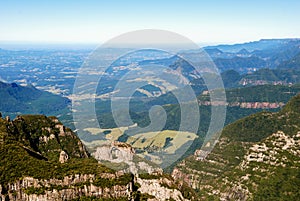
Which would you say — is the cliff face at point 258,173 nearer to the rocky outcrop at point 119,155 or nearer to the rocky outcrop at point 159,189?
the rocky outcrop at point 119,155

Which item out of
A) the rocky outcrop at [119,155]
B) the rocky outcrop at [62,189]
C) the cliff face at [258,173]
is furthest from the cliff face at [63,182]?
the cliff face at [258,173]

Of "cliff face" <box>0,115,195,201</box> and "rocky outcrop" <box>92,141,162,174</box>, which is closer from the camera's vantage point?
"cliff face" <box>0,115,195,201</box>

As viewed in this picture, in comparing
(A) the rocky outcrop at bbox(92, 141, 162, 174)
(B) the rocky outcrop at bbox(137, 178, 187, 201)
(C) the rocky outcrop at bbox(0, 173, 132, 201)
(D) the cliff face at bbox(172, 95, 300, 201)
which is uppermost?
(C) the rocky outcrop at bbox(0, 173, 132, 201)

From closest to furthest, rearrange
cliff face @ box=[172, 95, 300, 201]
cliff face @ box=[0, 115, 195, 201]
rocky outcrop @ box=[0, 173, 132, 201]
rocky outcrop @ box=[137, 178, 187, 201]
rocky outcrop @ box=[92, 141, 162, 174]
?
rocky outcrop @ box=[0, 173, 132, 201] → cliff face @ box=[0, 115, 195, 201] → rocky outcrop @ box=[137, 178, 187, 201] → rocky outcrop @ box=[92, 141, 162, 174] → cliff face @ box=[172, 95, 300, 201]

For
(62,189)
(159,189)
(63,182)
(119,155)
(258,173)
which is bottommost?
(258,173)

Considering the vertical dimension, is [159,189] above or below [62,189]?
below

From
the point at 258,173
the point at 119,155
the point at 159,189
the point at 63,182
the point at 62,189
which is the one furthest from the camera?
the point at 258,173

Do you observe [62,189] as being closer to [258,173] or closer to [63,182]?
[63,182]

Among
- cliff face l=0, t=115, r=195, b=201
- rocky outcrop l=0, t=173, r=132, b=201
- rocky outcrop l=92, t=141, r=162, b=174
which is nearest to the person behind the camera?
rocky outcrop l=0, t=173, r=132, b=201

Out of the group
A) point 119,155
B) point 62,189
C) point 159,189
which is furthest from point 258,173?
point 62,189

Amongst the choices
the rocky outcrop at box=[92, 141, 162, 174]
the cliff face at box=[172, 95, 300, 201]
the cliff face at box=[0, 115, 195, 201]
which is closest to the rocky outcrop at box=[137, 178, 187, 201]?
the cliff face at box=[0, 115, 195, 201]

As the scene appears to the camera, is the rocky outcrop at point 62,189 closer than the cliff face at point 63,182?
Yes

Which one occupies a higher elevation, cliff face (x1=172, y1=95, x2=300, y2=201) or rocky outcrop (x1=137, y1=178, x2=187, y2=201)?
rocky outcrop (x1=137, y1=178, x2=187, y2=201)

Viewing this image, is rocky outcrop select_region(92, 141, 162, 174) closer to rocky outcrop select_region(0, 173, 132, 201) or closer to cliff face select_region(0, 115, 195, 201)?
cliff face select_region(0, 115, 195, 201)
